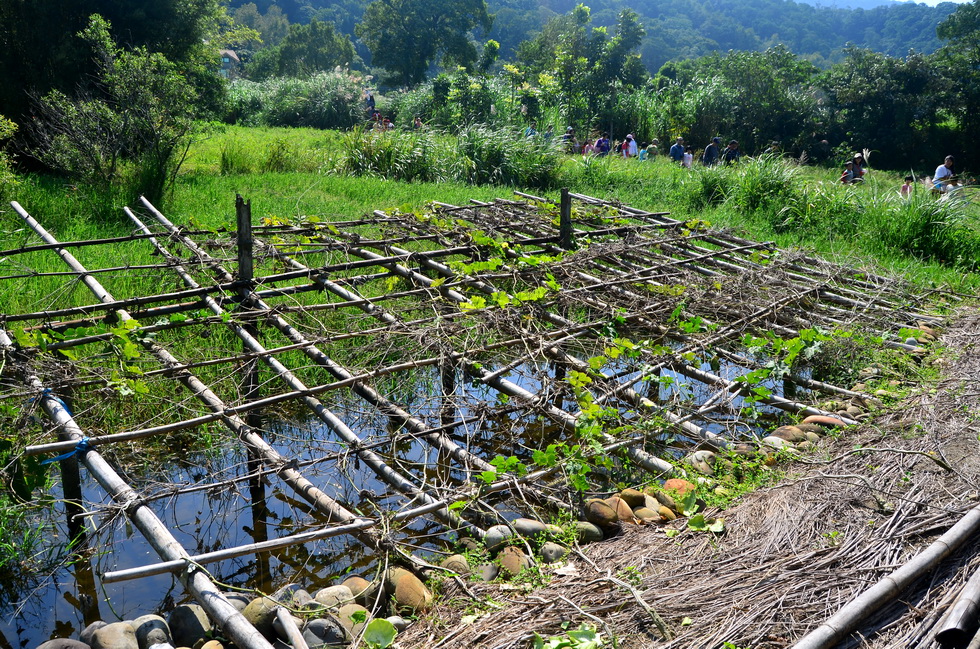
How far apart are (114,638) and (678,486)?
2411 mm

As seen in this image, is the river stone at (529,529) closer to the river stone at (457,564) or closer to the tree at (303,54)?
the river stone at (457,564)

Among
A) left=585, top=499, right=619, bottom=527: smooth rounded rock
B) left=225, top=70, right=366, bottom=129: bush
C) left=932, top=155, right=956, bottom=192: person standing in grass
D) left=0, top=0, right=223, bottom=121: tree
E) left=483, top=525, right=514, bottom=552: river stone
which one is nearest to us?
left=483, top=525, right=514, bottom=552: river stone

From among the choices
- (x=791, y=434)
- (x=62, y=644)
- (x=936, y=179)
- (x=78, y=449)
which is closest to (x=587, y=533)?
(x=791, y=434)

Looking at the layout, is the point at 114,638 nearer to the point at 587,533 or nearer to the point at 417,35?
the point at 587,533

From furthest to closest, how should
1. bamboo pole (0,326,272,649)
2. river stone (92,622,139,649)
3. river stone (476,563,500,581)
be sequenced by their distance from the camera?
river stone (476,563,500,581) → river stone (92,622,139,649) → bamboo pole (0,326,272,649)

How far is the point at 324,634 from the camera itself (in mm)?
2545

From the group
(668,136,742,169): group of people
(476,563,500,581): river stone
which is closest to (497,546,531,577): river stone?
(476,563,500,581): river stone

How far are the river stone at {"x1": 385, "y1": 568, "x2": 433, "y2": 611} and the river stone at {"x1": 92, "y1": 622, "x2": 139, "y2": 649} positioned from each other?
0.89m

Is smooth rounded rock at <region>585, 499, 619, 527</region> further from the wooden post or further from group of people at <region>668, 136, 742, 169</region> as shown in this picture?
group of people at <region>668, 136, 742, 169</region>

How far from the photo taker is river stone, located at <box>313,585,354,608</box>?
2.76 metres

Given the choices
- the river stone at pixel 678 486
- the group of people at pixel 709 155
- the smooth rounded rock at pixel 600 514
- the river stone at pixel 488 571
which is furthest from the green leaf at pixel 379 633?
the group of people at pixel 709 155

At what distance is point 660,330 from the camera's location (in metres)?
5.08

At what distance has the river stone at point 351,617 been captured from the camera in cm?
258

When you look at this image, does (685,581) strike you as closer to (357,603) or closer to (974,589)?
(974,589)
